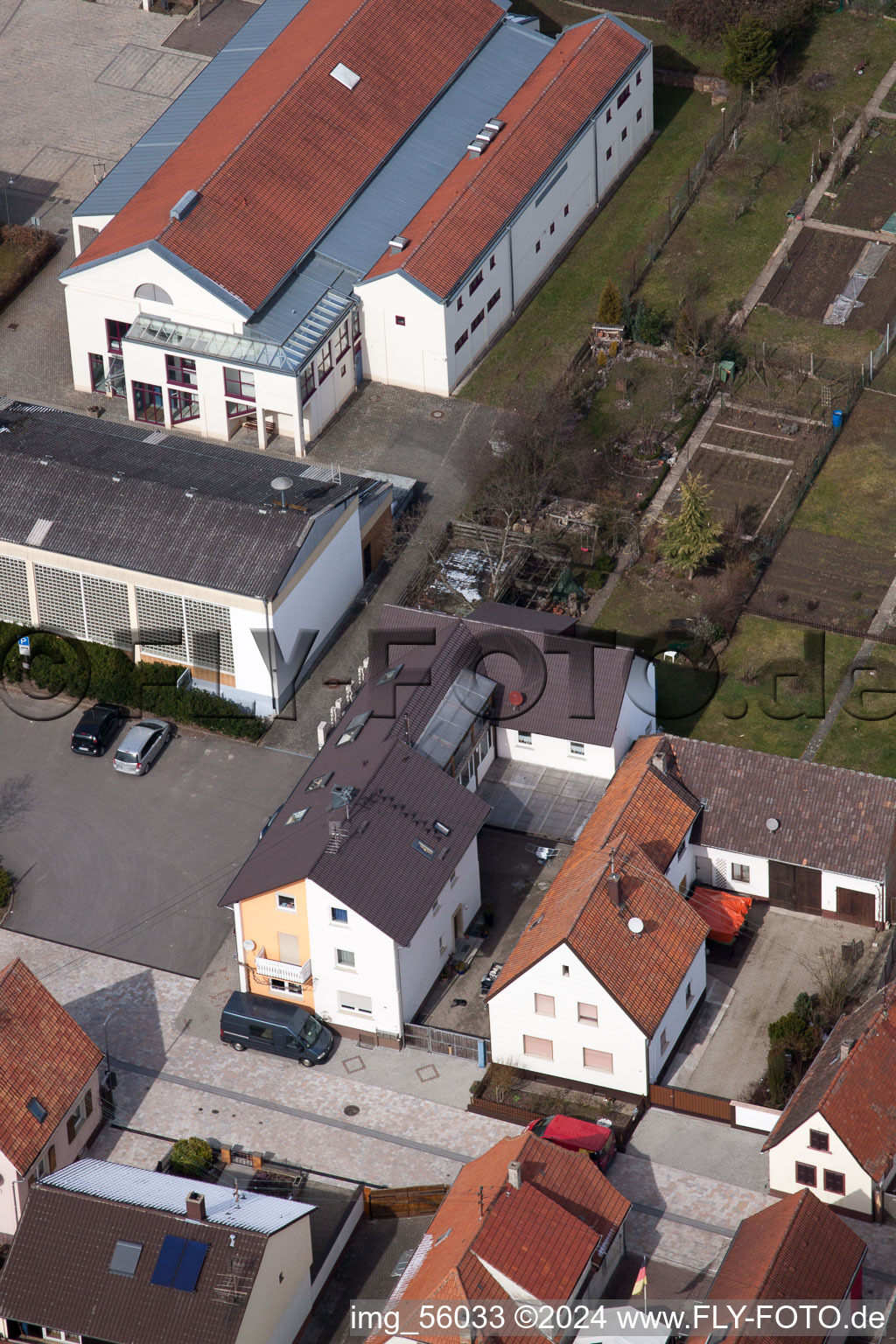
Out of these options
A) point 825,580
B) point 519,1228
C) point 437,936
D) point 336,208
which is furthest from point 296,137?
point 519,1228

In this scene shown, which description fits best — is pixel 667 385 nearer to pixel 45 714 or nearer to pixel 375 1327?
pixel 45 714

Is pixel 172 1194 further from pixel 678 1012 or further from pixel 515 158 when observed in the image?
pixel 515 158

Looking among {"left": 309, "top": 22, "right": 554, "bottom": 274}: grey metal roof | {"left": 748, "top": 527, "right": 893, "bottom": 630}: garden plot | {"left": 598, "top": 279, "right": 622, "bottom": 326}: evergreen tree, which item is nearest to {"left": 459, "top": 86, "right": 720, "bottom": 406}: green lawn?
{"left": 598, "top": 279, "right": 622, "bottom": 326}: evergreen tree

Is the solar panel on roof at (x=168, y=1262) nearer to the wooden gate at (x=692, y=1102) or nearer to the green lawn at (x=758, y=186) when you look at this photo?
the wooden gate at (x=692, y=1102)

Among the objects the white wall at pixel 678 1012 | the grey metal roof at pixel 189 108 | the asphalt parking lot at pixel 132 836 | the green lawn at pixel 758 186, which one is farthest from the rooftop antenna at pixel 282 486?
the green lawn at pixel 758 186

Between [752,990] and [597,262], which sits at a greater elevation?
[597,262]

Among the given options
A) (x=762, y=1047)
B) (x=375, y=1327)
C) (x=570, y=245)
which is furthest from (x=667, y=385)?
(x=375, y=1327)
